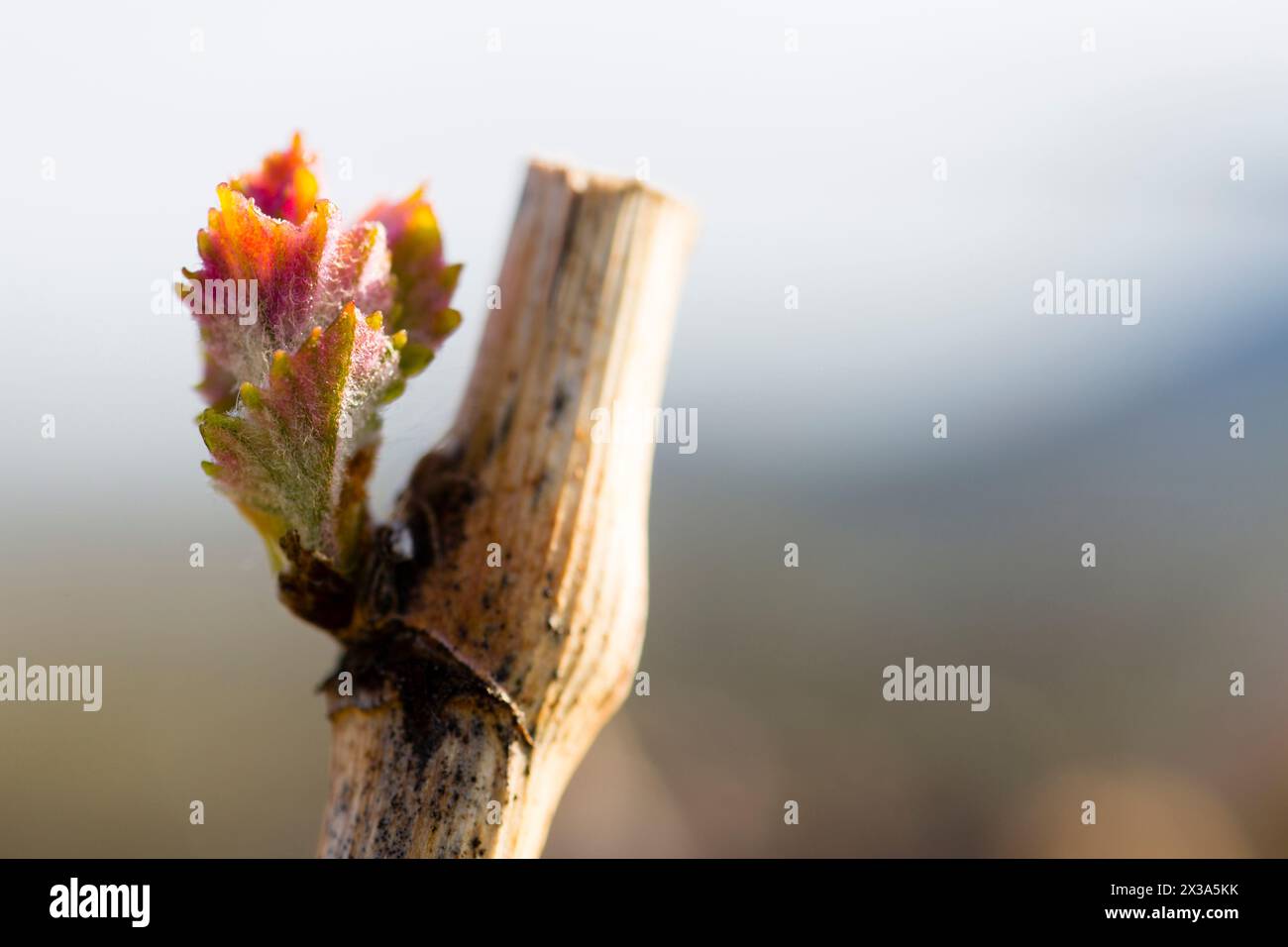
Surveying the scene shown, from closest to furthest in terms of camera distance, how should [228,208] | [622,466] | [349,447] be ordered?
1. [228,208]
2. [349,447]
3. [622,466]

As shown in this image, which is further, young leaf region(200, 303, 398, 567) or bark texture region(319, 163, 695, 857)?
bark texture region(319, 163, 695, 857)

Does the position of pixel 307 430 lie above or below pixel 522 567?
above

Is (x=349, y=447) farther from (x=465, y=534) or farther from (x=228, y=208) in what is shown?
(x=228, y=208)

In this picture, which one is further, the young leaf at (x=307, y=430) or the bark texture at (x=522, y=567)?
the bark texture at (x=522, y=567)

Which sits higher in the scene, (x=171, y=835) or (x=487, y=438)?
(x=487, y=438)

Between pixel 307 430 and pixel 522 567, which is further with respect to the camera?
pixel 522 567
